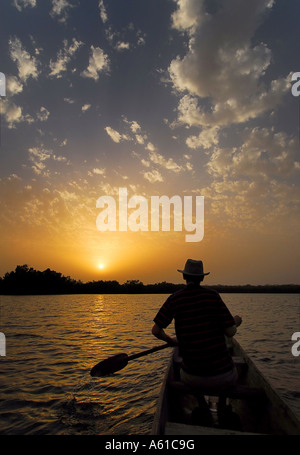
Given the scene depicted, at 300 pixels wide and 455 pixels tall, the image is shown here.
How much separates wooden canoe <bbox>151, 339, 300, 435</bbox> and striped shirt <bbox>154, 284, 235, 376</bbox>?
47 centimetres

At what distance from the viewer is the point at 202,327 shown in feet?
12.8

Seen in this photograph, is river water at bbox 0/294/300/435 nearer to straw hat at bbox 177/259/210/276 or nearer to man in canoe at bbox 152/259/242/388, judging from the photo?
man in canoe at bbox 152/259/242/388

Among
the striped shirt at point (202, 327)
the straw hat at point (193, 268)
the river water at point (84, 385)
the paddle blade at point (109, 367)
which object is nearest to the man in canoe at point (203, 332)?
the striped shirt at point (202, 327)

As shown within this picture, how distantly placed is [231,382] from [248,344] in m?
12.9

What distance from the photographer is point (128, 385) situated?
28.0ft

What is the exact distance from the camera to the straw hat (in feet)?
13.9

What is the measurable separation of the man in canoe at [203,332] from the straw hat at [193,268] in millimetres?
129

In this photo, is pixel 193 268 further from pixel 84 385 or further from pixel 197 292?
pixel 84 385

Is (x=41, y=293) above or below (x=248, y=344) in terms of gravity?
below

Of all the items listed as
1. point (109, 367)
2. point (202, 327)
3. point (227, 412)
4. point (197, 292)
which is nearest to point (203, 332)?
point (202, 327)

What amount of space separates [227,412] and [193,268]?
237cm

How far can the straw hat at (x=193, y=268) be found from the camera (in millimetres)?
4238
